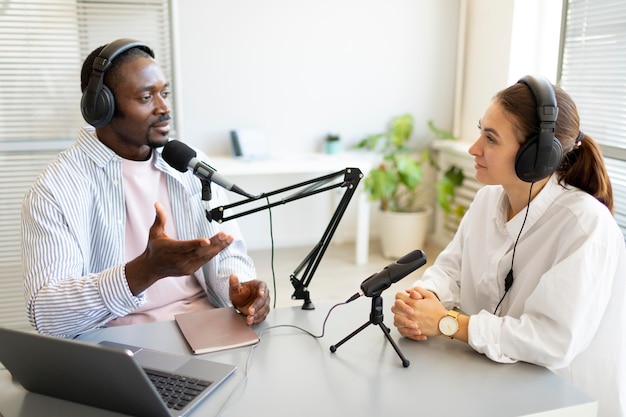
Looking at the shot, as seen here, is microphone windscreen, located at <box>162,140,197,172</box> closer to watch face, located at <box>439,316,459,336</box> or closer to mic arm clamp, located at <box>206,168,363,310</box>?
mic arm clamp, located at <box>206,168,363,310</box>

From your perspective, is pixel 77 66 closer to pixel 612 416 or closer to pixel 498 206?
pixel 498 206

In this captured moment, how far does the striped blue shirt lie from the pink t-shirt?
1.2 inches

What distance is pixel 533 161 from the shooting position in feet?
4.37

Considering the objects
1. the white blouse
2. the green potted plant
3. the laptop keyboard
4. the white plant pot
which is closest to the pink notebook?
the laptop keyboard

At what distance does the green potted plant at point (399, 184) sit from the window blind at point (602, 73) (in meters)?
1.07

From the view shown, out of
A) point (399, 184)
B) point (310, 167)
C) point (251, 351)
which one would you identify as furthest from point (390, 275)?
point (399, 184)

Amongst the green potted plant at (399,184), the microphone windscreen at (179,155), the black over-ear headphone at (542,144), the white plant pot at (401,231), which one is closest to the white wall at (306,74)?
the green potted plant at (399,184)

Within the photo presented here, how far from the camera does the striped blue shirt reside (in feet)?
4.47

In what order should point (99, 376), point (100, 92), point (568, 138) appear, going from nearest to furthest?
1. point (99, 376)
2. point (568, 138)
3. point (100, 92)

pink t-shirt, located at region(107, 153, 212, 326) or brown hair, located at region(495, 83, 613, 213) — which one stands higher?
brown hair, located at region(495, 83, 613, 213)

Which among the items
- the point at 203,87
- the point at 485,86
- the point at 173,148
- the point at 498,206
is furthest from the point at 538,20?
the point at 173,148

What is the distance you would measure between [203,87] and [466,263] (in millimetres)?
2666

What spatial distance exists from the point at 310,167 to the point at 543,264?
7.74 ft

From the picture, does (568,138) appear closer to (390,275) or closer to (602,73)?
(390,275)
